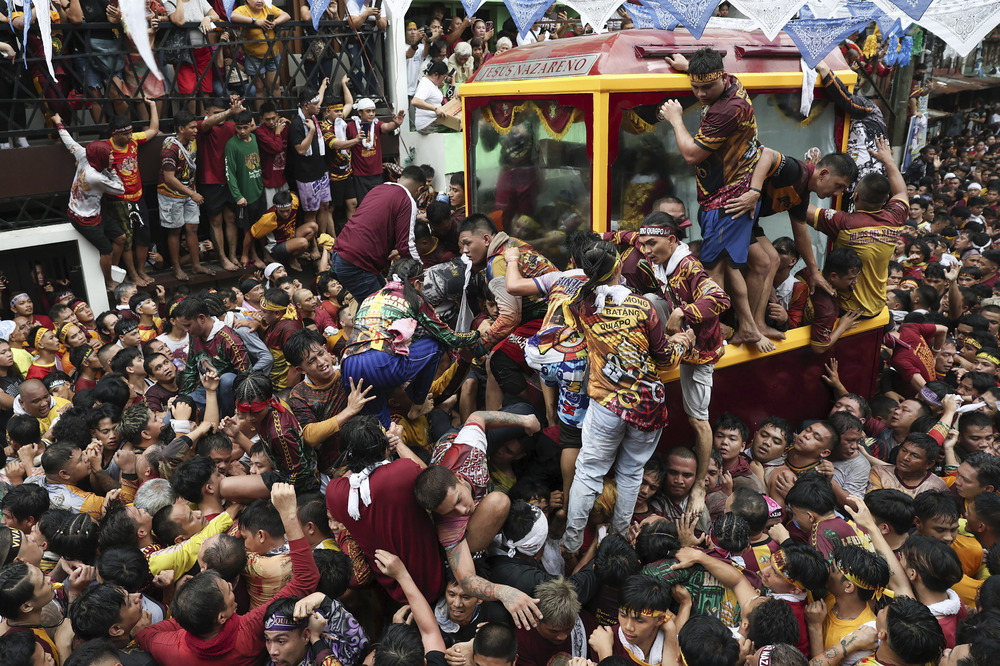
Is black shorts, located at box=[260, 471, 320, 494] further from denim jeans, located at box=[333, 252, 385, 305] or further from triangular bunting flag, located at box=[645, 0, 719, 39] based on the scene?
triangular bunting flag, located at box=[645, 0, 719, 39]

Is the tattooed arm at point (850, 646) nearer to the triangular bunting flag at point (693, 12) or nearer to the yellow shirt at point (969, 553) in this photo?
the yellow shirt at point (969, 553)

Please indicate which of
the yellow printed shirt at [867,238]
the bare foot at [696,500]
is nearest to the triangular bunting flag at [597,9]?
the yellow printed shirt at [867,238]

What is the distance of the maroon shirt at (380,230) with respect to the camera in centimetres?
606

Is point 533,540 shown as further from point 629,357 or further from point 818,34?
point 818,34

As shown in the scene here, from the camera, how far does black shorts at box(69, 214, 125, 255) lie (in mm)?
8031

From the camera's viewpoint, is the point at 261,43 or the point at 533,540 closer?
the point at 533,540

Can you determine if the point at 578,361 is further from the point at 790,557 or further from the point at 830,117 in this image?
the point at 830,117

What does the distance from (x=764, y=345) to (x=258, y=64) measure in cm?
710

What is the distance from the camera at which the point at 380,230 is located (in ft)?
20.0

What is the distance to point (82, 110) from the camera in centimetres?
837

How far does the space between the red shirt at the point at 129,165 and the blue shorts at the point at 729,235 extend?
615 centimetres

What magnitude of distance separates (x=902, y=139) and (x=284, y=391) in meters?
13.9

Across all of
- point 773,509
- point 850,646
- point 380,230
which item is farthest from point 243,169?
point 850,646

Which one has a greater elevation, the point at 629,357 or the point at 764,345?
the point at 629,357
